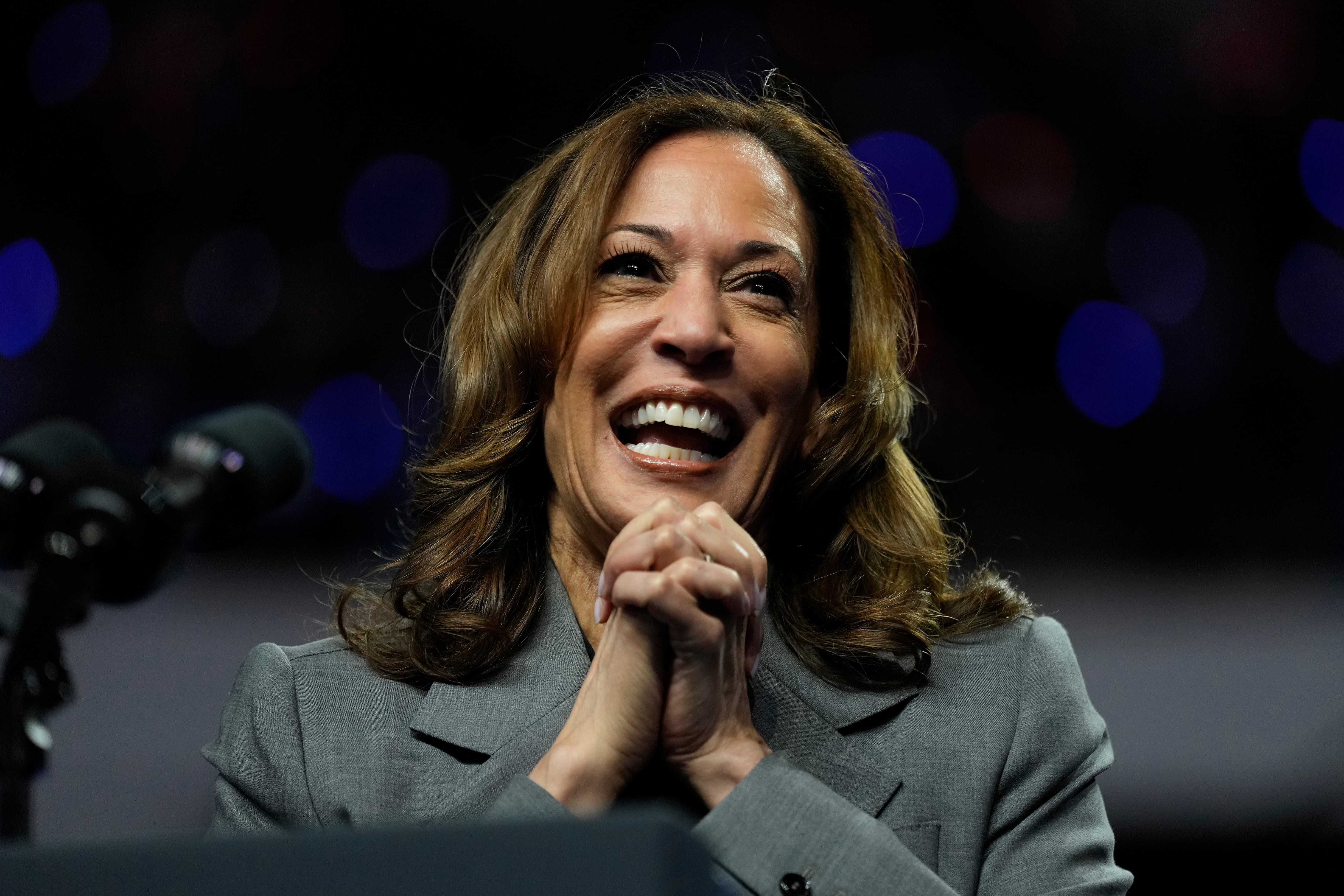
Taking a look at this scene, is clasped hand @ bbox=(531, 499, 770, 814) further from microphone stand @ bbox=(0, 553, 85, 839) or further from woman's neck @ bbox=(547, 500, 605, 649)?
microphone stand @ bbox=(0, 553, 85, 839)

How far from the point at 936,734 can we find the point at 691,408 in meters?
0.49

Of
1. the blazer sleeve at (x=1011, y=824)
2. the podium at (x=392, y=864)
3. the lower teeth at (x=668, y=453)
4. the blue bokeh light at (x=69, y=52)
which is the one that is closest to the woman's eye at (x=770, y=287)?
the lower teeth at (x=668, y=453)

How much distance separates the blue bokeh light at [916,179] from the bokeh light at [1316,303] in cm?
80

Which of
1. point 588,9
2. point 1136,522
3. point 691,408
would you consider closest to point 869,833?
point 691,408

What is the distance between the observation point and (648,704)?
1.34 m

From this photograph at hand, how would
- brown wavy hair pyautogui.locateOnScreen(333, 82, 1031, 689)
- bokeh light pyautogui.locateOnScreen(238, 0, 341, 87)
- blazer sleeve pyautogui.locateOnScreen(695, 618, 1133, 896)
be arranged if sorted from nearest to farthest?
blazer sleeve pyautogui.locateOnScreen(695, 618, 1133, 896)
brown wavy hair pyautogui.locateOnScreen(333, 82, 1031, 689)
bokeh light pyautogui.locateOnScreen(238, 0, 341, 87)

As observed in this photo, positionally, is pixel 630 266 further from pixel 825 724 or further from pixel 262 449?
pixel 262 449

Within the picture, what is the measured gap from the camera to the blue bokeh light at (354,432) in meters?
2.94

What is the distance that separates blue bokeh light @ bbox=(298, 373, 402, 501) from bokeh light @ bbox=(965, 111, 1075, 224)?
59.1 inches

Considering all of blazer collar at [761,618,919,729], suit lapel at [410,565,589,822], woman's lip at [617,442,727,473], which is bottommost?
suit lapel at [410,565,589,822]

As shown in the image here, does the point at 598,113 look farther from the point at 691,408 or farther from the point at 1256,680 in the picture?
the point at 1256,680

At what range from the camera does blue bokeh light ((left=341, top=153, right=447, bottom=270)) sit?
3.02 m

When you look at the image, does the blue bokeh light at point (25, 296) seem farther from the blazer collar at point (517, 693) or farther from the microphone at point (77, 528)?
the microphone at point (77, 528)

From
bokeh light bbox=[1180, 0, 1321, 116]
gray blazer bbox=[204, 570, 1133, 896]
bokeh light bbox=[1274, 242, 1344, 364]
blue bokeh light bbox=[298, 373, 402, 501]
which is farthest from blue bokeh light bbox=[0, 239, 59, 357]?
bokeh light bbox=[1274, 242, 1344, 364]
